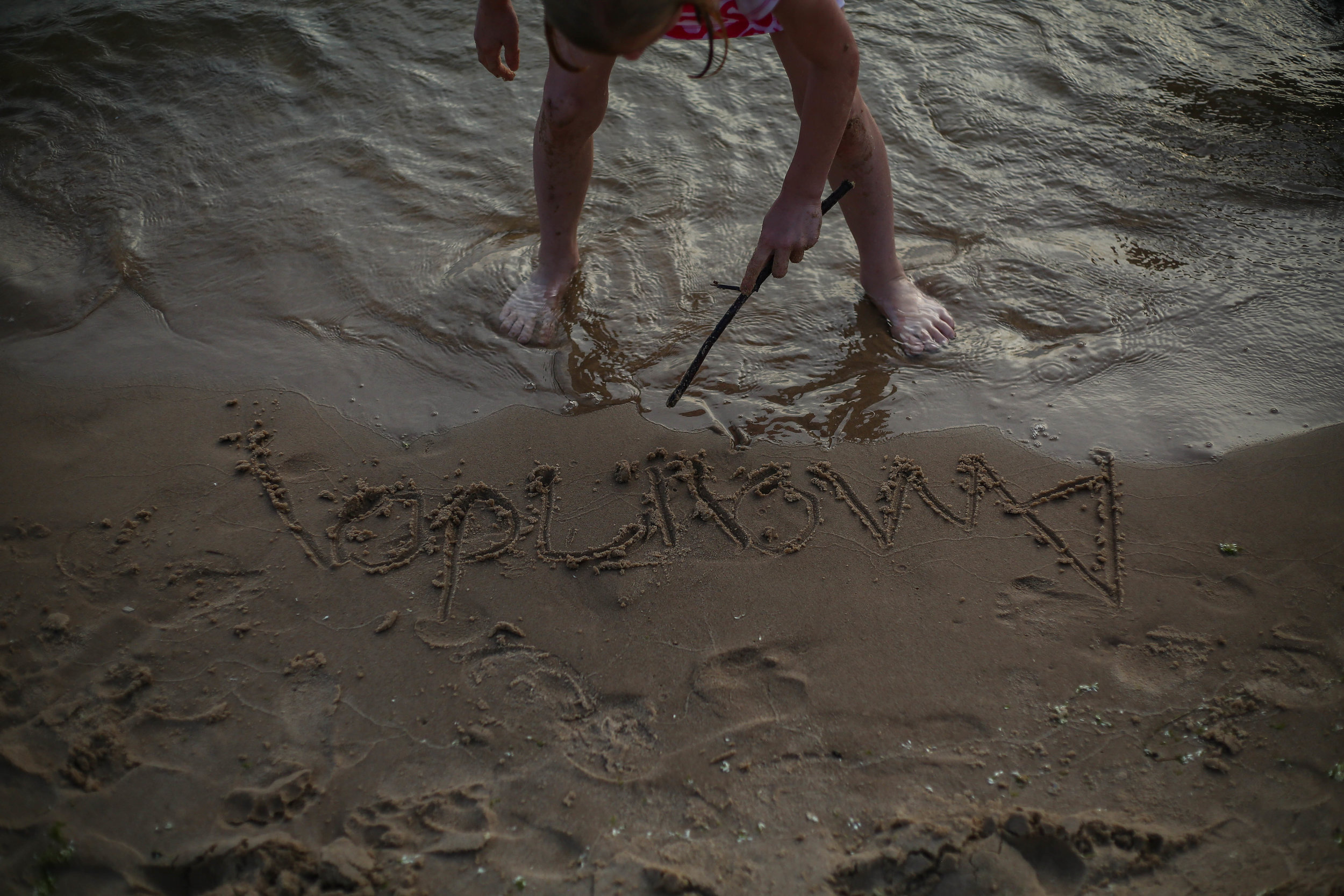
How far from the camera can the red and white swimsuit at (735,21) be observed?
194 cm

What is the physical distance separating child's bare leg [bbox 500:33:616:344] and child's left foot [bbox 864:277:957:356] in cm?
109

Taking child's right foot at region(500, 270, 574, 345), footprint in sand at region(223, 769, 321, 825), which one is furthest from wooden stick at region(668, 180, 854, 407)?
footprint in sand at region(223, 769, 321, 825)

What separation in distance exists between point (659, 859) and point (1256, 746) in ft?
4.22

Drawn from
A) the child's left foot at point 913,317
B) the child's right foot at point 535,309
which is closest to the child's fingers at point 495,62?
the child's right foot at point 535,309

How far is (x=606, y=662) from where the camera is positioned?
1.88 metres

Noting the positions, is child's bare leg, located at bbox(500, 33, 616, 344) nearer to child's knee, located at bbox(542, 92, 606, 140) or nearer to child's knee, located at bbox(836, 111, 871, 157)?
child's knee, located at bbox(542, 92, 606, 140)

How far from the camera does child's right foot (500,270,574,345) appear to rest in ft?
9.13

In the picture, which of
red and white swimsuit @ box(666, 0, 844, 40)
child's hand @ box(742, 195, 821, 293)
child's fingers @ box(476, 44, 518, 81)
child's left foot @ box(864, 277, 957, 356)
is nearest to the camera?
red and white swimsuit @ box(666, 0, 844, 40)

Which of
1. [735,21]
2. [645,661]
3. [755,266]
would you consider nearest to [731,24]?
[735,21]

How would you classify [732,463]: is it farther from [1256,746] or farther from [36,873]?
[36,873]

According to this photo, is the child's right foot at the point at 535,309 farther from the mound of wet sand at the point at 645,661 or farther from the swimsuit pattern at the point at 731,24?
the swimsuit pattern at the point at 731,24

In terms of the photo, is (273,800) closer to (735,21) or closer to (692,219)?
(735,21)

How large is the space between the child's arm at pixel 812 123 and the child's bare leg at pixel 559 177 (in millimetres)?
601

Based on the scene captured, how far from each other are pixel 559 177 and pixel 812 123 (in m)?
0.89
